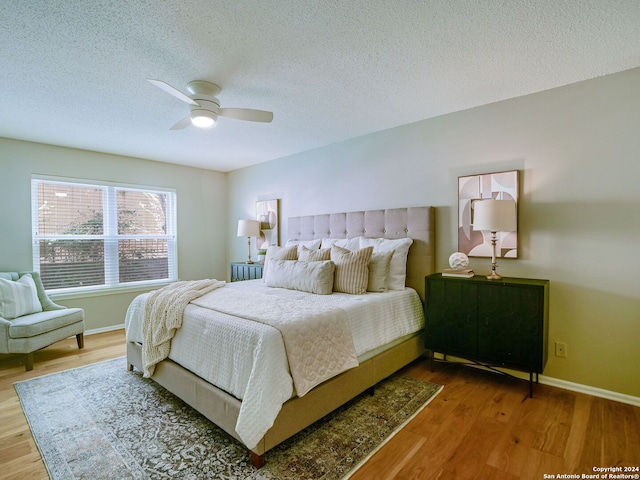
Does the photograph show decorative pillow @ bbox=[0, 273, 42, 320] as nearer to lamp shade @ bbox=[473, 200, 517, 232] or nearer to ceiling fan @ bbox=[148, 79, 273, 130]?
ceiling fan @ bbox=[148, 79, 273, 130]

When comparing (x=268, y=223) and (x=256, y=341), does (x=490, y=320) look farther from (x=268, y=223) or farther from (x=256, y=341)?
(x=268, y=223)

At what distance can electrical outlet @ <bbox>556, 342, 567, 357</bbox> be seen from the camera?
8.52 feet

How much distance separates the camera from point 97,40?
1912 mm

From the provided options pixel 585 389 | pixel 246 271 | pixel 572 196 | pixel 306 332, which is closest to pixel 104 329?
pixel 246 271

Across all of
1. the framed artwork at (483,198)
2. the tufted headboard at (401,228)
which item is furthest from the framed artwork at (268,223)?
the framed artwork at (483,198)

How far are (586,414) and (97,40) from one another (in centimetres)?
396

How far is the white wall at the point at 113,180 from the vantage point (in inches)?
148

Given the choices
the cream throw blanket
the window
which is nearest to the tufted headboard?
the cream throw blanket

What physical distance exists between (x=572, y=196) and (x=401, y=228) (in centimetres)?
143

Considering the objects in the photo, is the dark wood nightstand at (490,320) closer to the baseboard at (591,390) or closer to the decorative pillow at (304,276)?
the baseboard at (591,390)

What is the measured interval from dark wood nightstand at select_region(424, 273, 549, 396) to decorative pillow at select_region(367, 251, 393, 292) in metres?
0.39

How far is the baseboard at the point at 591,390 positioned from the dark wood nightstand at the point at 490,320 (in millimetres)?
221

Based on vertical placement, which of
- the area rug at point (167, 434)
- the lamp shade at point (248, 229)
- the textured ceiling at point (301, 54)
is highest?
the textured ceiling at point (301, 54)

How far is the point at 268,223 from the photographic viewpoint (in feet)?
16.4
